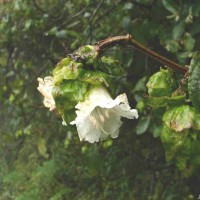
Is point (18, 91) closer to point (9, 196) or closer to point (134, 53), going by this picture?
point (134, 53)

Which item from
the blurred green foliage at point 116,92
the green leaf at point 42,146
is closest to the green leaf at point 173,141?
the blurred green foliage at point 116,92

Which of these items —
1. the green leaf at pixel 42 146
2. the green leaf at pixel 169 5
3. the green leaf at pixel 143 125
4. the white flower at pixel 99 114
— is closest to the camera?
the white flower at pixel 99 114

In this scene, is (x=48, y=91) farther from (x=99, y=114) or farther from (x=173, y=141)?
(x=173, y=141)

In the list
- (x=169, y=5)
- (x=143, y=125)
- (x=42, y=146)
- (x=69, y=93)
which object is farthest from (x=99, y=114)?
(x=42, y=146)

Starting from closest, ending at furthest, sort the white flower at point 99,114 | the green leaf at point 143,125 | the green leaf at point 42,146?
the white flower at point 99,114 → the green leaf at point 143,125 → the green leaf at point 42,146

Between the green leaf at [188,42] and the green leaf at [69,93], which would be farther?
the green leaf at [188,42]

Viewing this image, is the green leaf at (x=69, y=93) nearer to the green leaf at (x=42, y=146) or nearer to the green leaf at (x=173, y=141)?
the green leaf at (x=173, y=141)
